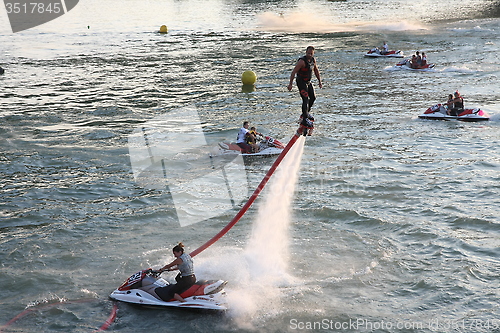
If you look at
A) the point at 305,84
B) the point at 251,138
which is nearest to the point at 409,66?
the point at 251,138

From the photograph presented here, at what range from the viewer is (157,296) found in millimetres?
15938

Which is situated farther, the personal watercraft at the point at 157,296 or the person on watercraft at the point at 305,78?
the personal watercraft at the point at 157,296

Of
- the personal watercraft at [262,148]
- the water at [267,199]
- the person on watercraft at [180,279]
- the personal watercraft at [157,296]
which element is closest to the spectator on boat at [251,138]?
the personal watercraft at [262,148]

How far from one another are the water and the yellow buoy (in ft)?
3.71

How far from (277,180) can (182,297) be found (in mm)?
12594

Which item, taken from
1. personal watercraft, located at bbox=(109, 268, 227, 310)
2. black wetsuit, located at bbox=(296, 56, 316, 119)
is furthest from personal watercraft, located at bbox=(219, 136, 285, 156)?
black wetsuit, located at bbox=(296, 56, 316, 119)

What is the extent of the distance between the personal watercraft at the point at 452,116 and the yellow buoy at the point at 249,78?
50.9ft

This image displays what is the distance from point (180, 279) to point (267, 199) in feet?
32.7

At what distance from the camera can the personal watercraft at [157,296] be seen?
51.5 ft

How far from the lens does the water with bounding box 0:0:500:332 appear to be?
1659cm

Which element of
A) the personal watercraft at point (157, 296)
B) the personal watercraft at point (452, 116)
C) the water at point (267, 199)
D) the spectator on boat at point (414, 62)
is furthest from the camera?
the spectator on boat at point (414, 62)

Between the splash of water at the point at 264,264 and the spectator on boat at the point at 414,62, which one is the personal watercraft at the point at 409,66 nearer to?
the spectator on boat at the point at 414,62

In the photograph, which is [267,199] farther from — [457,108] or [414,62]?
[414,62]

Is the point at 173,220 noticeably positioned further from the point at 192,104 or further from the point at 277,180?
the point at 192,104
